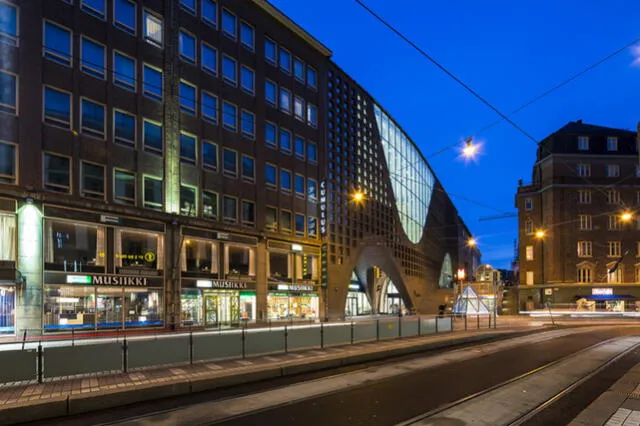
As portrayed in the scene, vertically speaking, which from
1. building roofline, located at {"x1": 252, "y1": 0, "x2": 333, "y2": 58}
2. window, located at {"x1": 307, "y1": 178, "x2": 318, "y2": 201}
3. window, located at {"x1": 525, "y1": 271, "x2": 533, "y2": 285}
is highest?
building roofline, located at {"x1": 252, "y1": 0, "x2": 333, "y2": 58}

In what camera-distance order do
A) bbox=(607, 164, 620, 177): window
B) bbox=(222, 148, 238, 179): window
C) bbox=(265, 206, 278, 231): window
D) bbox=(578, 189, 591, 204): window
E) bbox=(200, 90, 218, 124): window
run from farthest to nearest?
bbox=(578, 189, 591, 204): window → bbox=(607, 164, 620, 177): window → bbox=(265, 206, 278, 231): window → bbox=(222, 148, 238, 179): window → bbox=(200, 90, 218, 124): window

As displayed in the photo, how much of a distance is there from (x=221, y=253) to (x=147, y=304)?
6524 millimetres

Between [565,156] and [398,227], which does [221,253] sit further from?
[565,156]

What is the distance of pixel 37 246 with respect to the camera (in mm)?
23734

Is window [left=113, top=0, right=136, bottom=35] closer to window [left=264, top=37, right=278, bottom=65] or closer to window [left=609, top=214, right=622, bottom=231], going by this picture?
window [left=264, top=37, right=278, bottom=65]

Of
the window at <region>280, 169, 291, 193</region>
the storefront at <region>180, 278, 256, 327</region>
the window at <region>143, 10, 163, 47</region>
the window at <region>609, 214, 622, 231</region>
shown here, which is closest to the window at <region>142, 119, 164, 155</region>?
the window at <region>143, 10, 163, 47</region>

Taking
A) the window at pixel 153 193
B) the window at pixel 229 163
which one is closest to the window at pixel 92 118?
the window at pixel 153 193

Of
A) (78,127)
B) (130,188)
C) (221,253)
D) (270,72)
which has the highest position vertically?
(270,72)

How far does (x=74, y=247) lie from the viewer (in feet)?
83.5

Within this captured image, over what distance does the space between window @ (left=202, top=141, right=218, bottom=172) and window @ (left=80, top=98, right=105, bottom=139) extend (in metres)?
7.38

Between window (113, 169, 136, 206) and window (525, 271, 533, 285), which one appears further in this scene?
window (525, 271, 533, 285)

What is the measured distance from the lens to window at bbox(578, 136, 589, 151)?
6297 centimetres

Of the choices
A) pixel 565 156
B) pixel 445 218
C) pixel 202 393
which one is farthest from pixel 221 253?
pixel 445 218

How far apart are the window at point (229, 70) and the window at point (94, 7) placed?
31.3 feet
